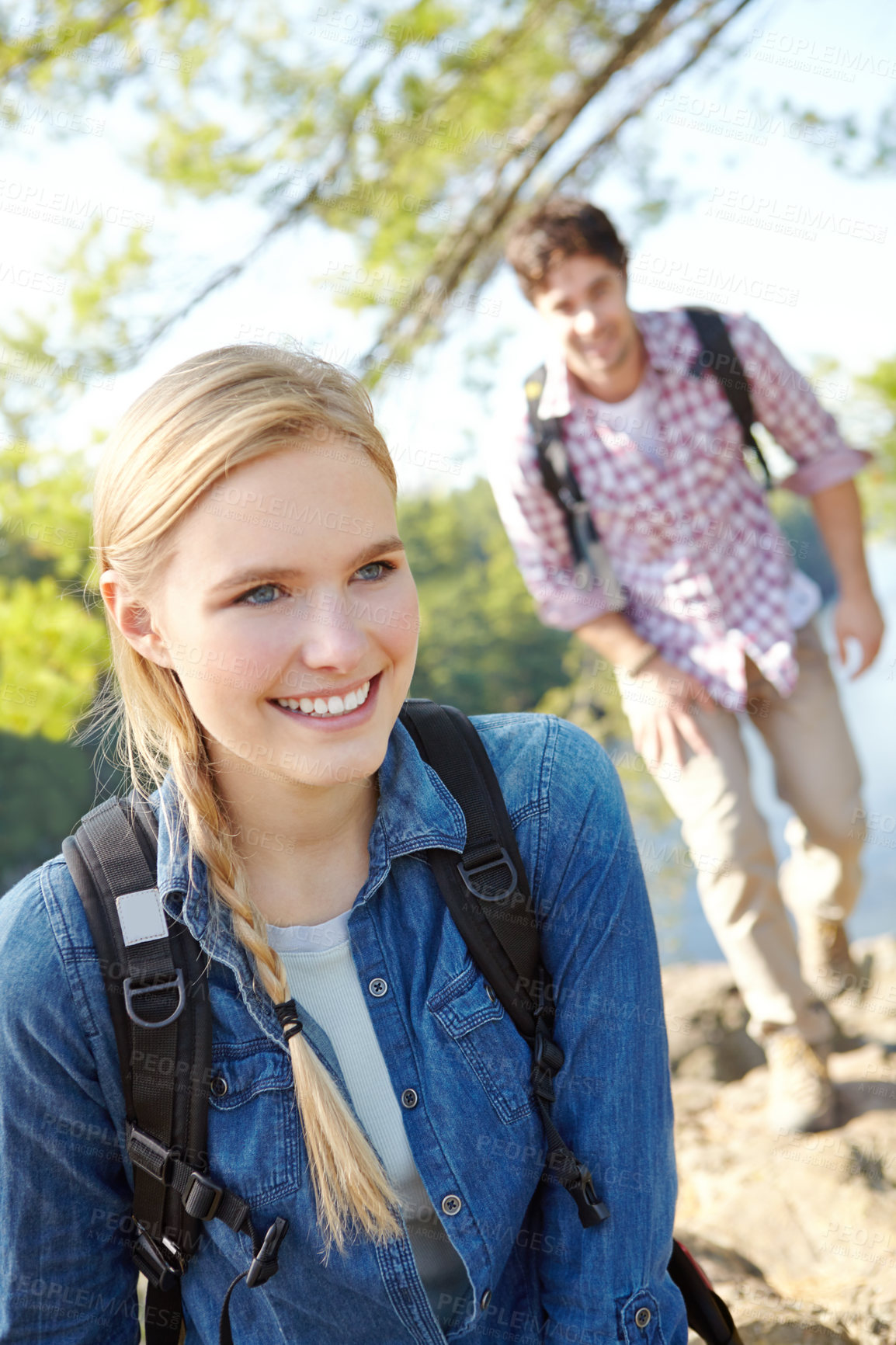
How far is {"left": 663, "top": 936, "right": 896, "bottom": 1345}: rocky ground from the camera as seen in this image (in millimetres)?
2051

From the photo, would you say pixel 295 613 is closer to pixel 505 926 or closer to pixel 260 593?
pixel 260 593

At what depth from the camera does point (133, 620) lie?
1.40 meters

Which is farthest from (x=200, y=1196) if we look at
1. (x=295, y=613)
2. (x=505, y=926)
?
(x=295, y=613)

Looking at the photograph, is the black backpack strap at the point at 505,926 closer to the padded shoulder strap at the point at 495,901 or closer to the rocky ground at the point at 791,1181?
the padded shoulder strap at the point at 495,901

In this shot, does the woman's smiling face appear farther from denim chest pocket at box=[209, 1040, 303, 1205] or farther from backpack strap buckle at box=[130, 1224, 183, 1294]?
backpack strap buckle at box=[130, 1224, 183, 1294]

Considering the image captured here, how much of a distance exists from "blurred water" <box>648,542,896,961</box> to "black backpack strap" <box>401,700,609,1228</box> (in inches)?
61.3

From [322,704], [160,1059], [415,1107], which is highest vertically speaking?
[322,704]

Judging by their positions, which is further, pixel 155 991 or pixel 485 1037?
pixel 485 1037

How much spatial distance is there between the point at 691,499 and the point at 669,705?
0.55 m

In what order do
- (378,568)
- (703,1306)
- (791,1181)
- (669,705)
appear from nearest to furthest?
(378,568) → (703,1306) → (791,1181) → (669,705)

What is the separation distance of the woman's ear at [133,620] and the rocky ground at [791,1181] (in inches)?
66.0

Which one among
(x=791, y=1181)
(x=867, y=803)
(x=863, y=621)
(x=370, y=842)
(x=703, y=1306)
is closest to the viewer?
(x=370, y=842)

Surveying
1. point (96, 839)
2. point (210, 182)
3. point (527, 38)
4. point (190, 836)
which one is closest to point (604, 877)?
point (190, 836)

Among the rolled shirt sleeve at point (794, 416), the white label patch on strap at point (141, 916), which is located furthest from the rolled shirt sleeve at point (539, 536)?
the white label patch on strap at point (141, 916)
